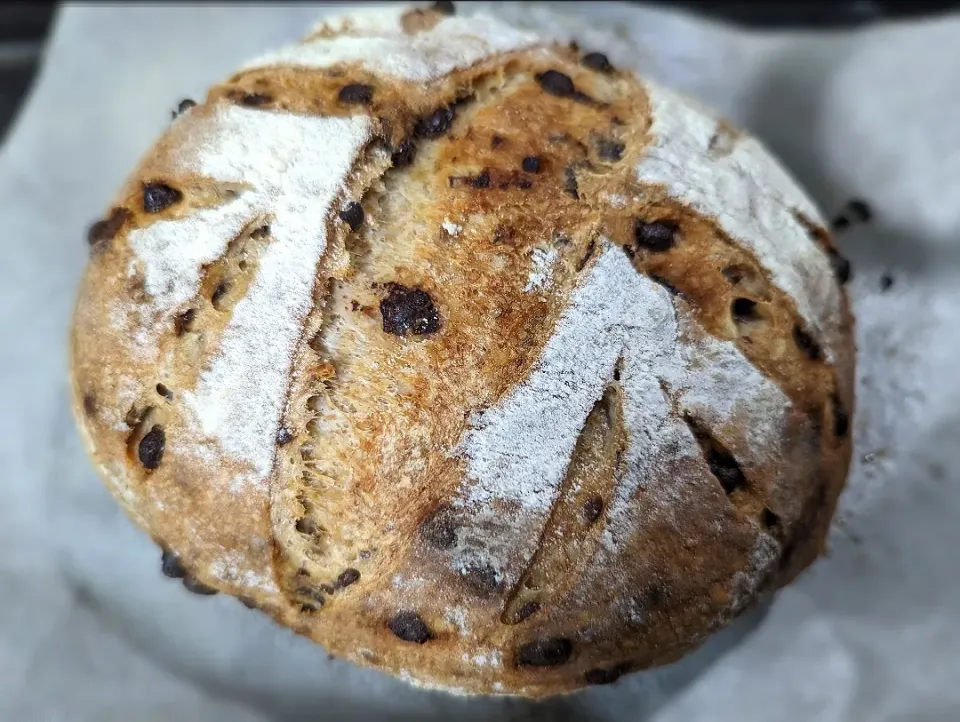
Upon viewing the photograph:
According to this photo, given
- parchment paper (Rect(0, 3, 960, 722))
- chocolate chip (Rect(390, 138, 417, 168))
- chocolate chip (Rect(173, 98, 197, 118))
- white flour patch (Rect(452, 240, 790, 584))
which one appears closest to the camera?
white flour patch (Rect(452, 240, 790, 584))

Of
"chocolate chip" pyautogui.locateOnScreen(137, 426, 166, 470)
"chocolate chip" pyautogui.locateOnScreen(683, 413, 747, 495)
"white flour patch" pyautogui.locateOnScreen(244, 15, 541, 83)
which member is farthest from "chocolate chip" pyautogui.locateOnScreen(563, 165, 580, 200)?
"chocolate chip" pyautogui.locateOnScreen(137, 426, 166, 470)

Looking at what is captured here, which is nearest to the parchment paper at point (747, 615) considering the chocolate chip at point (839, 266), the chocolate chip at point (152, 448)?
the chocolate chip at point (839, 266)

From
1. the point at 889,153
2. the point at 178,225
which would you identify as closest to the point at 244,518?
the point at 178,225

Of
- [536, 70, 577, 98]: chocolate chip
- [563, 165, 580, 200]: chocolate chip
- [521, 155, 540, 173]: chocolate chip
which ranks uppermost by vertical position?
[536, 70, 577, 98]: chocolate chip

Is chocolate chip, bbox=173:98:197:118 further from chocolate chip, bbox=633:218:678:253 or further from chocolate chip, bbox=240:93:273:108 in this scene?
chocolate chip, bbox=633:218:678:253

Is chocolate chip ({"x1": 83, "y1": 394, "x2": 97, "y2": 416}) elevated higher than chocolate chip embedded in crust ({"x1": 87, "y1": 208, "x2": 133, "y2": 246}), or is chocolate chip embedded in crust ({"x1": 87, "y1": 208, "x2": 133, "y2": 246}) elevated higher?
chocolate chip embedded in crust ({"x1": 87, "y1": 208, "x2": 133, "y2": 246})

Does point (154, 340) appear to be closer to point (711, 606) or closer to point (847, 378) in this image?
point (711, 606)

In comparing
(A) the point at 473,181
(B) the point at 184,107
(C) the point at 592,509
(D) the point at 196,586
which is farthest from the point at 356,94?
(D) the point at 196,586
